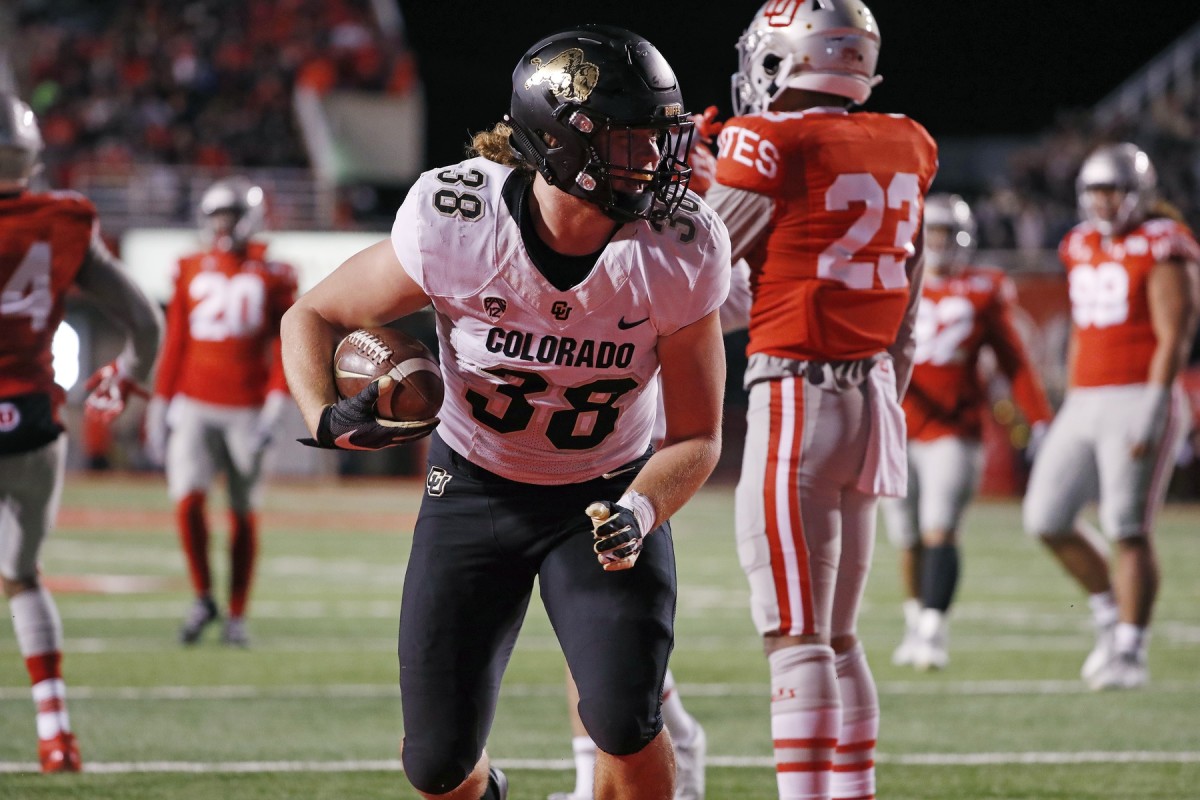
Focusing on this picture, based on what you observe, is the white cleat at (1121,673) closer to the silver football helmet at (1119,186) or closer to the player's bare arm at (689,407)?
the silver football helmet at (1119,186)

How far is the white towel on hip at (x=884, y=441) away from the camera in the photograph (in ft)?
12.7

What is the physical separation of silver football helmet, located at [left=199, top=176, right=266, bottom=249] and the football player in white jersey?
522 cm

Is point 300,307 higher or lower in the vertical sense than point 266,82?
higher

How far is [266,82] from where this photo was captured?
83.4ft

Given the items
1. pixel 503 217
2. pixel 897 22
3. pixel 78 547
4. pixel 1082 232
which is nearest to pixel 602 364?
pixel 503 217

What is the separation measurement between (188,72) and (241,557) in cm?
1868

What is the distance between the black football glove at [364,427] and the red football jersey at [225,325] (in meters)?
5.53

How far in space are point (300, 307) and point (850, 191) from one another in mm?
1353

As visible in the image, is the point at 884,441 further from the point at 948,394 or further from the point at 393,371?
the point at 948,394

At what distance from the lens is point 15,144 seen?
495 cm

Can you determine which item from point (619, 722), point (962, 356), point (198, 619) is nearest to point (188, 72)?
point (198, 619)

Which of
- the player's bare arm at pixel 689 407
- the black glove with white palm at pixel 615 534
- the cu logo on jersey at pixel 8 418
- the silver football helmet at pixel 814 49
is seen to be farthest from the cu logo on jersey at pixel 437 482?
the cu logo on jersey at pixel 8 418

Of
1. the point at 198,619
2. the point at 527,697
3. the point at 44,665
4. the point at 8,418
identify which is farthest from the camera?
the point at 198,619

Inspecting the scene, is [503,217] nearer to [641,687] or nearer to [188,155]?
[641,687]
